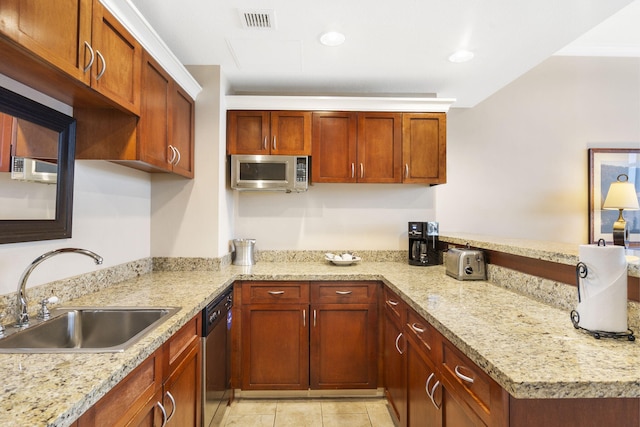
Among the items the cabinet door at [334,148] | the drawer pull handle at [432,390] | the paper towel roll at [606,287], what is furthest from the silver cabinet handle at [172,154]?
the paper towel roll at [606,287]

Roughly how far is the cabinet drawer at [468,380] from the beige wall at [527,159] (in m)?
2.35

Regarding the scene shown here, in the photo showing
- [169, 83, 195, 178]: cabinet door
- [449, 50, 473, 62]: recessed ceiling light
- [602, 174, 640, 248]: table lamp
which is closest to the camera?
[169, 83, 195, 178]: cabinet door

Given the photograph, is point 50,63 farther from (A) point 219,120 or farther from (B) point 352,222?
(B) point 352,222

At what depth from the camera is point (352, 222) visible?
3.03 m

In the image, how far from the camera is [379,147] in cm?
274

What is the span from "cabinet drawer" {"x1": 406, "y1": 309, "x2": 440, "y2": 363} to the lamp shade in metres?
2.91

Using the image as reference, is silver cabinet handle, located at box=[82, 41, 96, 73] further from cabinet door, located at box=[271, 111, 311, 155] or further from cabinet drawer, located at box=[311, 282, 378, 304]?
cabinet drawer, located at box=[311, 282, 378, 304]

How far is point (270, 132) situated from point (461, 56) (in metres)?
1.54

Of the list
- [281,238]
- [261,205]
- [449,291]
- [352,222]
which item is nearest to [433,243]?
[352,222]

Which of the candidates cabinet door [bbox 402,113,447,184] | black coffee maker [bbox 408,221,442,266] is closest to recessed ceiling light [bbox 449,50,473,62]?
cabinet door [bbox 402,113,447,184]

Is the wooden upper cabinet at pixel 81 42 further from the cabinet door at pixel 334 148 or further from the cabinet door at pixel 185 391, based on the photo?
the cabinet door at pixel 334 148

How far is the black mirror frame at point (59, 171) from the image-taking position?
49.7 inches

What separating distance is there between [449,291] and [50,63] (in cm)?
203

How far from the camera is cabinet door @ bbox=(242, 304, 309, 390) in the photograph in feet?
7.61
